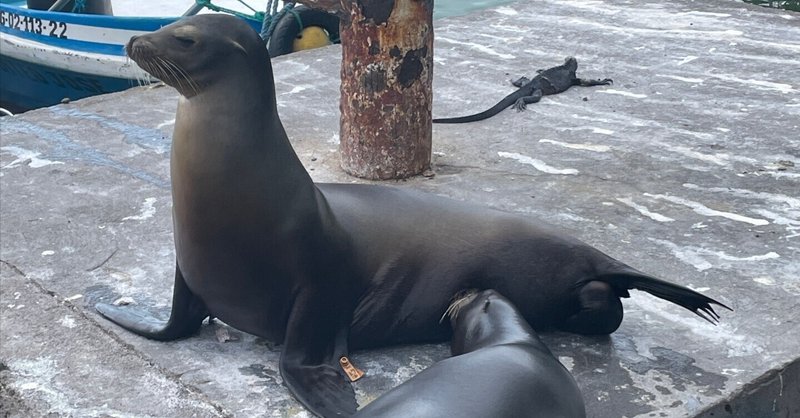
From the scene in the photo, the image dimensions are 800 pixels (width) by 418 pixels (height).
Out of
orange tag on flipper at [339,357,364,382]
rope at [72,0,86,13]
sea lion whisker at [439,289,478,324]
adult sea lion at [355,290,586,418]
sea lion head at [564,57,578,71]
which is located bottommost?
rope at [72,0,86,13]

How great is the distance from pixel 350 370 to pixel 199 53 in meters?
0.87

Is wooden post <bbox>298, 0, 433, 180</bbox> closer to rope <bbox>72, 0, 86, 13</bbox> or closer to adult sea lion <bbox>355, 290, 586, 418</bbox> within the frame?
adult sea lion <bbox>355, 290, 586, 418</bbox>

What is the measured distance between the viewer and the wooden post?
162 inches

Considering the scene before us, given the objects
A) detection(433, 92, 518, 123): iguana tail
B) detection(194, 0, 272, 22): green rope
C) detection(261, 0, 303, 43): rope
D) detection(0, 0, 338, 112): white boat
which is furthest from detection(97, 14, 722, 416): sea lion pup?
detection(0, 0, 338, 112): white boat

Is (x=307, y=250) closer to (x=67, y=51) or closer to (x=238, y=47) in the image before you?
(x=238, y=47)

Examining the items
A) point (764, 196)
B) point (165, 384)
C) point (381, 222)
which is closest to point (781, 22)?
point (764, 196)

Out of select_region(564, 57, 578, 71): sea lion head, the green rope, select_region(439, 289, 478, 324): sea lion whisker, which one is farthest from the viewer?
the green rope

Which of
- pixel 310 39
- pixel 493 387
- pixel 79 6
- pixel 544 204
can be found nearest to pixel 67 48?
pixel 79 6

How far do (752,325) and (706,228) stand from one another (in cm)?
76

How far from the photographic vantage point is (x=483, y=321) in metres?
2.65

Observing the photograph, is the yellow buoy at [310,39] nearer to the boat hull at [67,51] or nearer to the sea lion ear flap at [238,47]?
the boat hull at [67,51]

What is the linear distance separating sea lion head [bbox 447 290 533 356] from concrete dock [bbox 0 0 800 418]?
142 mm

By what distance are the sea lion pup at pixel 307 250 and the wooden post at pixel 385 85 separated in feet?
4.07

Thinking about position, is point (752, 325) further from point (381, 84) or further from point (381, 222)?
point (381, 84)
